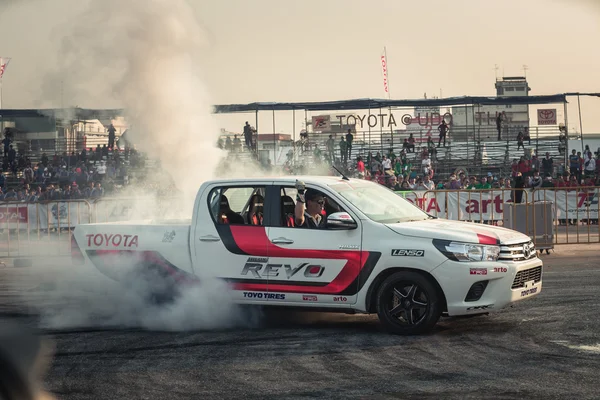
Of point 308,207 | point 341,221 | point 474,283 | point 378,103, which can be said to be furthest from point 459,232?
point 378,103

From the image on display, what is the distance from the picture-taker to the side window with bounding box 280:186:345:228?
359 inches

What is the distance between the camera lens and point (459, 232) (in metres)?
8.53

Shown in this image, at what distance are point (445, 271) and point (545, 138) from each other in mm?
32409

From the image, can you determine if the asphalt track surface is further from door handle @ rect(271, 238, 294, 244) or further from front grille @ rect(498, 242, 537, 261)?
door handle @ rect(271, 238, 294, 244)

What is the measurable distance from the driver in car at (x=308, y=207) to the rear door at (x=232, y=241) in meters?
0.43

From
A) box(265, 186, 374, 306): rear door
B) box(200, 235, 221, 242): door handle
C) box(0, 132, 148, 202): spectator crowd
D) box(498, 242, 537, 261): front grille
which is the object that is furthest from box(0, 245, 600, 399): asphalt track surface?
box(0, 132, 148, 202): spectator crowd

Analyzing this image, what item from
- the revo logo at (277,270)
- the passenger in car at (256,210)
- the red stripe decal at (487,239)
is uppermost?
the passenger in car at (256,210)

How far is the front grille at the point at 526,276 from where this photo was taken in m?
8.42

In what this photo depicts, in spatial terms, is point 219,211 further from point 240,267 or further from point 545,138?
point 545,138

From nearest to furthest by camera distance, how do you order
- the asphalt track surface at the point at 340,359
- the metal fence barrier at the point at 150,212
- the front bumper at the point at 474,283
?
the asphalt track surface at the point at 340,359 → the front bumper at the point at 474,283 → the metal fence barrier at the point at 150,212

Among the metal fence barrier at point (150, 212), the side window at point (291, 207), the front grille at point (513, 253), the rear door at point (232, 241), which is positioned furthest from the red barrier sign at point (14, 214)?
the front grille at point (513, 253)

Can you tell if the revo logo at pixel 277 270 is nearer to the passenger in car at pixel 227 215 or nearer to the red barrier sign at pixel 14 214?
the passenger in car at pixel 227 215

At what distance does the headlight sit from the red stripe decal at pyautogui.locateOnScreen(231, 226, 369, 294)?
32.7 inches

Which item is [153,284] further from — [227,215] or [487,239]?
[487,239]
